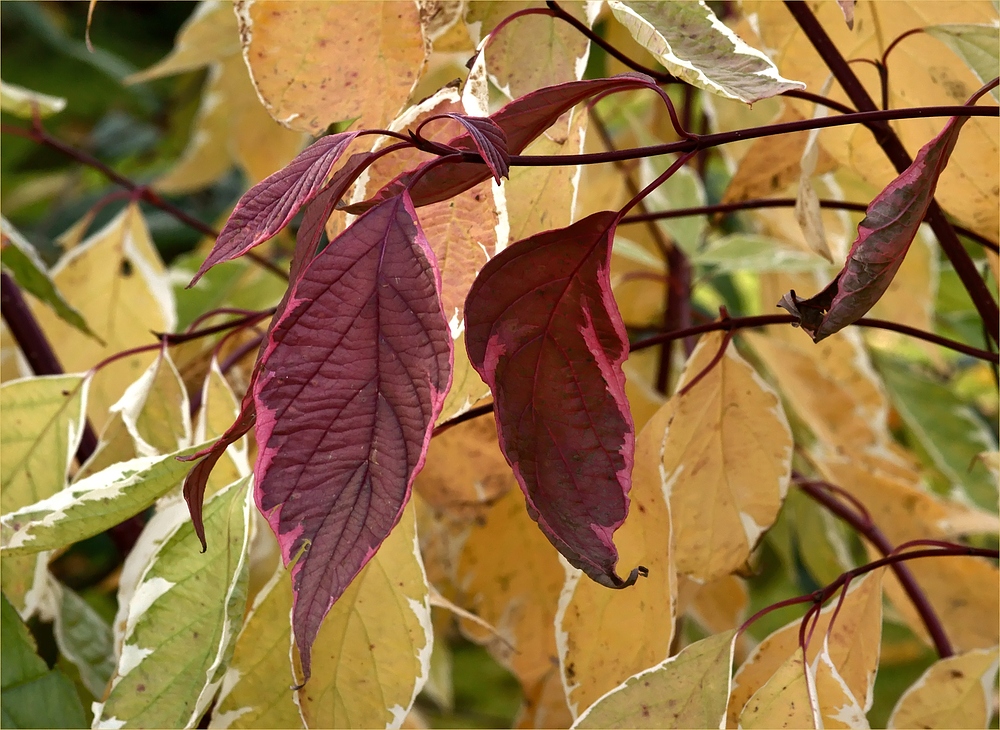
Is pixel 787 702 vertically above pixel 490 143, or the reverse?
pixel 490 143

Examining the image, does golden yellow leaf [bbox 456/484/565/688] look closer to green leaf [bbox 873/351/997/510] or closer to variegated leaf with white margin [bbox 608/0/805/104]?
variegated leaf with white margin [bbox 608/0/805/104]

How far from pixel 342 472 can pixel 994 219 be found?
1.04ft

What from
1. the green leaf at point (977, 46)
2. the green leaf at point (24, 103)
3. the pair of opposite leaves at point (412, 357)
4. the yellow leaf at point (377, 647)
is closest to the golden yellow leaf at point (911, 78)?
the green leaf at point (977, 46)

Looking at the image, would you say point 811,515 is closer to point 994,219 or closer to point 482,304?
point 994,219

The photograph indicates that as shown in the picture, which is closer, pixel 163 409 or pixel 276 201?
pixel 276 201

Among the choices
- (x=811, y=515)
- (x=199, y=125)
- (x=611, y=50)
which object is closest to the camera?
(x=611, y=50)

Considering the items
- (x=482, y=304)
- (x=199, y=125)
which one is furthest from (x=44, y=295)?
(x=199, y=125)

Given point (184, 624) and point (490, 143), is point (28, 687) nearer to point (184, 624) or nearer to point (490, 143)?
point (184, 624)

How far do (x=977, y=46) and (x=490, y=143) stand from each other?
0.79ft

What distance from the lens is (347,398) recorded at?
0.23 m

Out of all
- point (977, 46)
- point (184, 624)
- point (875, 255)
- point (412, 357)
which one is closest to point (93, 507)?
point (184, 624)

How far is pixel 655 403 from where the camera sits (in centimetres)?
53

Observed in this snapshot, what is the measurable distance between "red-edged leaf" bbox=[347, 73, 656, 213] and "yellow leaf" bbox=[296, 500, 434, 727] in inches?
5.5

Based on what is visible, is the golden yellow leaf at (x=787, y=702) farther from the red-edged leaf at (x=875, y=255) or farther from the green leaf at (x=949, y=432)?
the green leaf at (x=949, y=432)
